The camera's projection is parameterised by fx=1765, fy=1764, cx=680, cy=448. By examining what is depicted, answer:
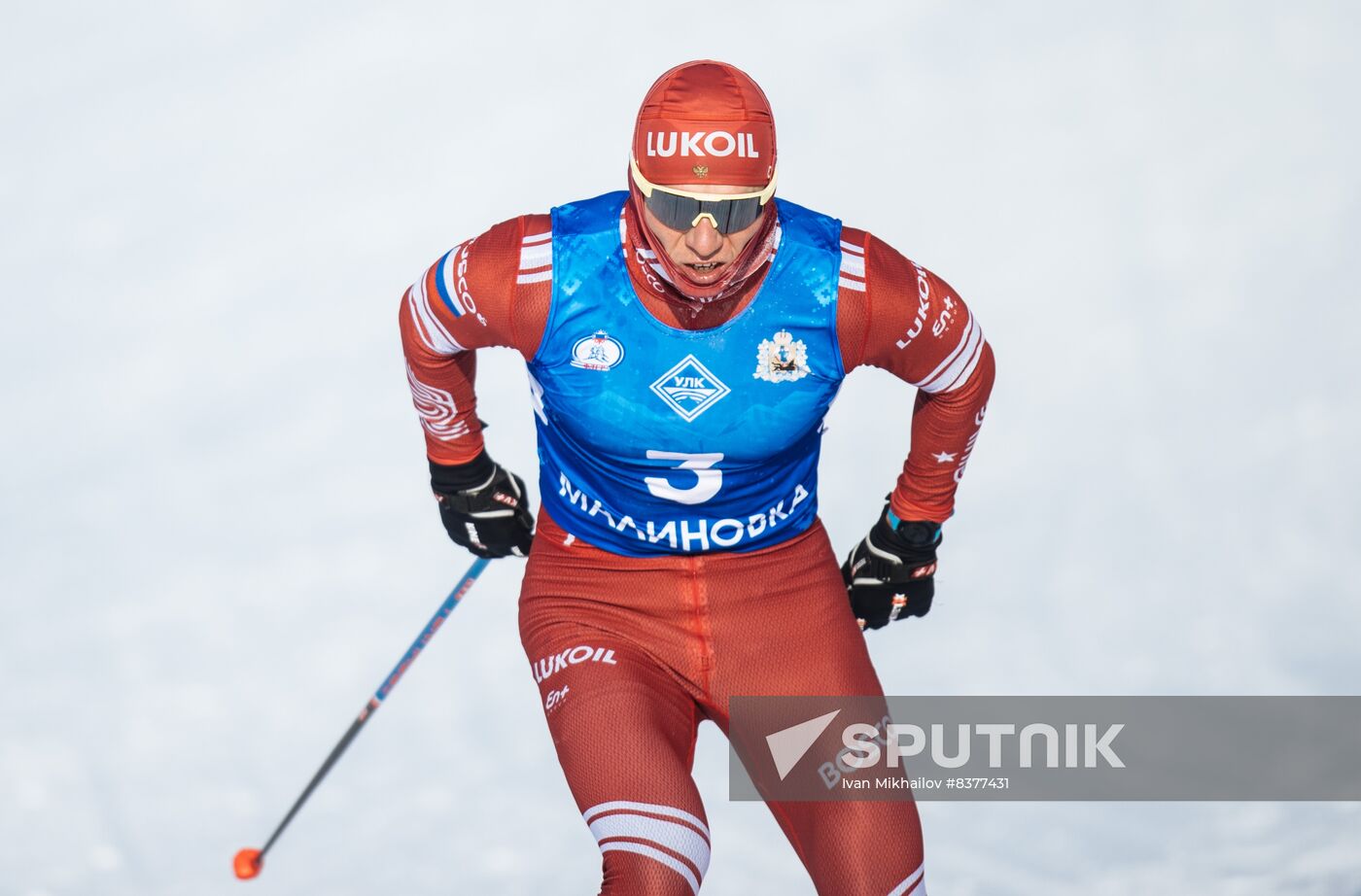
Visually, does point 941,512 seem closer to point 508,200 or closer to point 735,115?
point 735,115

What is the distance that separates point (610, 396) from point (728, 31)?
3.90 metres

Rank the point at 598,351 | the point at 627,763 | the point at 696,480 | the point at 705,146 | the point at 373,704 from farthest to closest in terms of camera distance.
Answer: the point at 373,704 < the point at 696,480 < the point at 598,351 < the point at 627,763 < the point at 705,146

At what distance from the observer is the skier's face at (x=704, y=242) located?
3424 mm

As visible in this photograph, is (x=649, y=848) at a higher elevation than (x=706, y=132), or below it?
below

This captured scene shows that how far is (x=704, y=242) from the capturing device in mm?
3428

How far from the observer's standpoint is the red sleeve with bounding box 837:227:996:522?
3.65 m

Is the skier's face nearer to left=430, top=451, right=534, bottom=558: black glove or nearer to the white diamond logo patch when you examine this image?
the white diamond logo patch

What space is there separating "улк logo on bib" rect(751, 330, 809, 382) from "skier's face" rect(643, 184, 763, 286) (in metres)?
0.24

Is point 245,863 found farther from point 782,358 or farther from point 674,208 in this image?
point 674,208

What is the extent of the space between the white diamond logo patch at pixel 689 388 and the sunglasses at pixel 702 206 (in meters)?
0.31

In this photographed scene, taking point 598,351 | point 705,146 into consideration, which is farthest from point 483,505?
→ point 705,146

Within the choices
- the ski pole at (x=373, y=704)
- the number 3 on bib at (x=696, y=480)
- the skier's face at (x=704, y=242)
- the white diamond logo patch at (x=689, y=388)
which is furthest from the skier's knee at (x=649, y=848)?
the ski pole at (x=373, y=704)

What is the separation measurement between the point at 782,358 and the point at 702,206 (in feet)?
1.32

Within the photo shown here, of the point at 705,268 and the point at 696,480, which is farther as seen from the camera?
the point at 696,480
